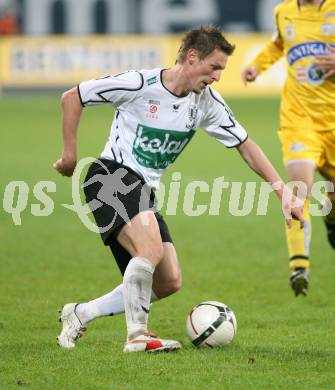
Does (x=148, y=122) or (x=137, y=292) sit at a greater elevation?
(x=148, y=122)

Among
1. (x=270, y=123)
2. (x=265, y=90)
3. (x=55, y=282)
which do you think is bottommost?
(x=265, y=90)

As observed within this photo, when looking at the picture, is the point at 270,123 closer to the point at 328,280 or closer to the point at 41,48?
the point at 41,48

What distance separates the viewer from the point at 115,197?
6566 millimetres

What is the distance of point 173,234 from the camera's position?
12.3 metres

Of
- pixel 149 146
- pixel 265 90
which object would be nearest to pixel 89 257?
pixel 149 146

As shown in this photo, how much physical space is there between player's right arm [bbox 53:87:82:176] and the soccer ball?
47.5 inches

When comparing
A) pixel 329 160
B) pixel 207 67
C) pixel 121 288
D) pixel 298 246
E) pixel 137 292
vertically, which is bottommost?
pixel 298 246

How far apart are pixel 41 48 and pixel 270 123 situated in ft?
33.6

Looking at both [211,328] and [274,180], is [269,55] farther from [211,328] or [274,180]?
[211,328]

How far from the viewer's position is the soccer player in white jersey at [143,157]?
6.41 meters

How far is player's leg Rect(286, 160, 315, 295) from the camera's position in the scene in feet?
27.7

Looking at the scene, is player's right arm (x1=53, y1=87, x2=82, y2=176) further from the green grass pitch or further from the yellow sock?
the yellow sock

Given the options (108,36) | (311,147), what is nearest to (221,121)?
(311,147)

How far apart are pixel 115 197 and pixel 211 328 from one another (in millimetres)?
1000
